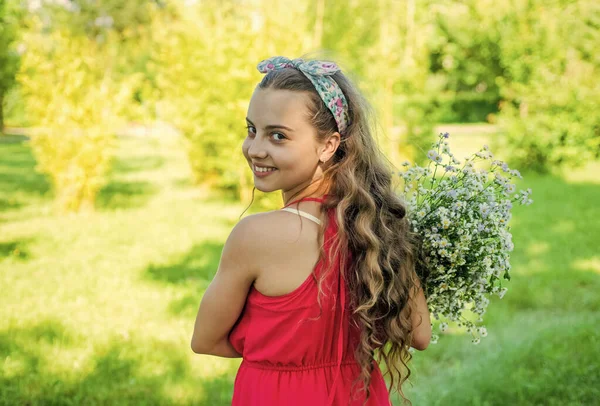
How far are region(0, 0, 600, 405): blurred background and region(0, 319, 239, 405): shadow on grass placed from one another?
1 cm

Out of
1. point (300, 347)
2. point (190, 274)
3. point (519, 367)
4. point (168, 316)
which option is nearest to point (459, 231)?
point (300, 347)

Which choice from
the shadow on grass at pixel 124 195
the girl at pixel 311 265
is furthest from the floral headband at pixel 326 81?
the shadow on grass at pixel 124 195

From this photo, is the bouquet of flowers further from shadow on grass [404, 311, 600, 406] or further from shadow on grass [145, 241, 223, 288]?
shadow on grass [145, 241, 223, 288]

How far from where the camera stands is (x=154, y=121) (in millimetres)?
11078

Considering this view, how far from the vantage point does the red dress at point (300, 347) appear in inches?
60.4

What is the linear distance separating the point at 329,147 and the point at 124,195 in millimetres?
9358

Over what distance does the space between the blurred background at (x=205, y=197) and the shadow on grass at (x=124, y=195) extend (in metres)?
0.09

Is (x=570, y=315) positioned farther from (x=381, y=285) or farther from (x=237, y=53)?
(x=237, y=53)

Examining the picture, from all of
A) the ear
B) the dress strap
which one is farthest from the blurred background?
the dress strap

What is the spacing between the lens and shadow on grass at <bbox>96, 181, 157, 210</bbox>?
9.50m

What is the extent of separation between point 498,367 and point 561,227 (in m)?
4.64

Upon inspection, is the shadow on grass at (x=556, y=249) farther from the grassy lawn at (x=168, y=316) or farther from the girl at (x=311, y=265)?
the girl at (x=311, y=265)

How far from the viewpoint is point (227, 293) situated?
5.16 ft

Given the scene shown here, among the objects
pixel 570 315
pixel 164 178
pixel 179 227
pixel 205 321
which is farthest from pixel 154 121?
pixel 205 321
